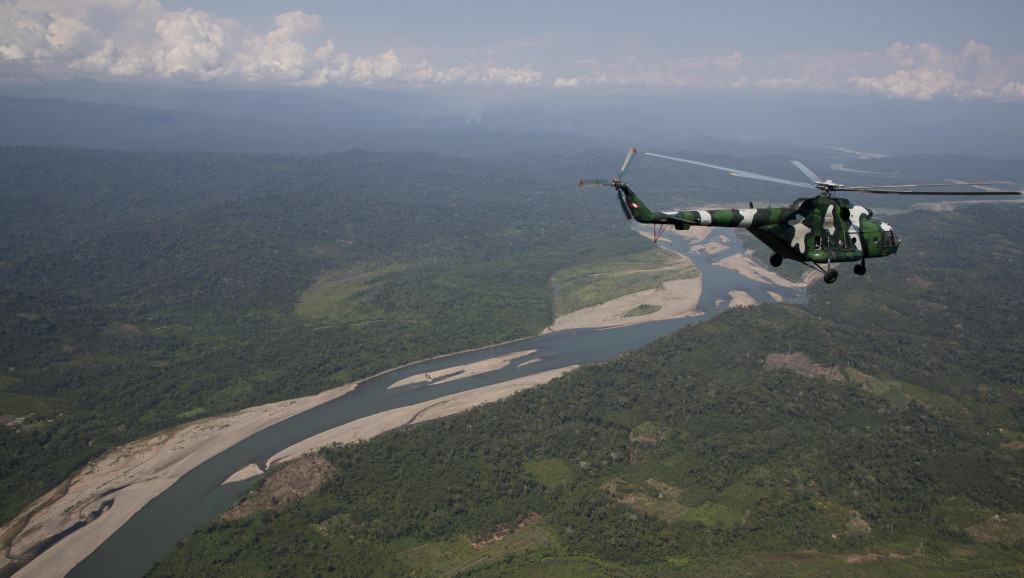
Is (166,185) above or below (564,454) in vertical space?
above

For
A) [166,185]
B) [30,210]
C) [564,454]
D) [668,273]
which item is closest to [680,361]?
[564,454]

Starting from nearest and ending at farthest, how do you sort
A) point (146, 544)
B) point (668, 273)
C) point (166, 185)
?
point (146, 544) → point (668, 273) → point (166, 185)

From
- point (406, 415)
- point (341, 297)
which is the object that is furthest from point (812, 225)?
point (341, 297)

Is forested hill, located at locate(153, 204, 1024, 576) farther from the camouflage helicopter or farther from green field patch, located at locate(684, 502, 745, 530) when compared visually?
the camouflage helicopter

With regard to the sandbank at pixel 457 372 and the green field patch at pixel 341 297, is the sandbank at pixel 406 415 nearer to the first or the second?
the sandbank at pixel 457 372

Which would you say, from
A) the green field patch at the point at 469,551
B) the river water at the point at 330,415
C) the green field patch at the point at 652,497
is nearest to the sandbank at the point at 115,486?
the river water at the point at 330,415

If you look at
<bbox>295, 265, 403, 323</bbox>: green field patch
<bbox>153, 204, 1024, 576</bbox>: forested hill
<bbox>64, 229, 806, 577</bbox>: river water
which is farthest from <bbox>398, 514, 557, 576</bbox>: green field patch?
<bbox>295, 265, 403, 323</bbox>: green field patch

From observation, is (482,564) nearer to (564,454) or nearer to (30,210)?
(564,454)
